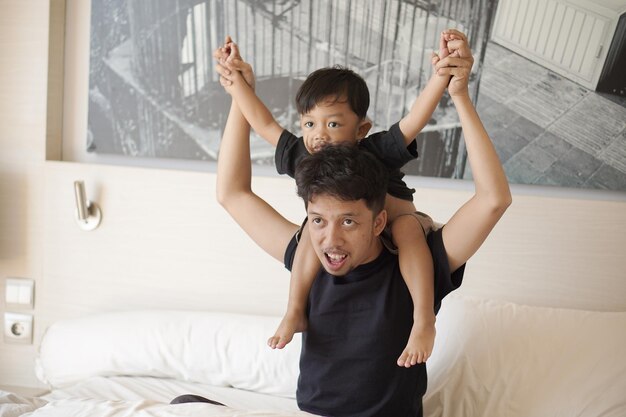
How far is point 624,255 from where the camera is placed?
2051mm

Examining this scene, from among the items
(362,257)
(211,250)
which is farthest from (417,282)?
(211,250)

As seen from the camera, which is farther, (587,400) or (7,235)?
(7,235)

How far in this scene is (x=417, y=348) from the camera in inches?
46.9

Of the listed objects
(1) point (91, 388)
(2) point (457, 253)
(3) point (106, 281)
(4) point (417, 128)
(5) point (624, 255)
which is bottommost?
(1) point (91, 388)

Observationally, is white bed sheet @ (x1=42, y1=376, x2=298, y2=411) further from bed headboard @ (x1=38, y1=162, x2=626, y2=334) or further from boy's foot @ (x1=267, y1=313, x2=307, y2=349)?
A: boy's foot @ (x1=267, y1=313, x2=307, y2=349)

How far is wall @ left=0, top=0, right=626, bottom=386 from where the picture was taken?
2.12 m

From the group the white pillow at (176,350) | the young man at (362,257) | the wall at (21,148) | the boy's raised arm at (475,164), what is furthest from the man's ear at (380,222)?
the wall at (21,148)

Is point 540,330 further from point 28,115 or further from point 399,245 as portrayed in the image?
point 28,115

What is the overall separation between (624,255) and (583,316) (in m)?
0.31

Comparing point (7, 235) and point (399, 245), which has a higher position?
point (399, 245)

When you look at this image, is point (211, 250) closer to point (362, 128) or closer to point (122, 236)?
point (122, 236)

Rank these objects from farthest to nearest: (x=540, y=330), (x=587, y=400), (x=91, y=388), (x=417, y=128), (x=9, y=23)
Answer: (x=9, y=23) → (x=91, y=388) → (x=540, y=330) → (x=587, y=400) → (x=417, y=128)

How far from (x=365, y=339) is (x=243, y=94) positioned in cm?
54

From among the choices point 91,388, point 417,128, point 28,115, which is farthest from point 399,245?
point 28,115
